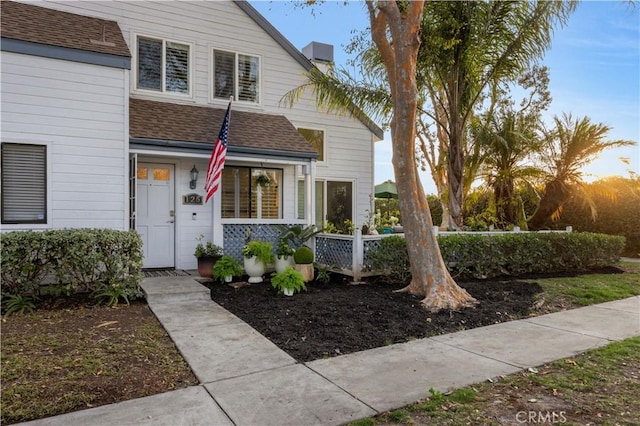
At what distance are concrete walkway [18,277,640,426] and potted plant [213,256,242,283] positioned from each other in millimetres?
1920

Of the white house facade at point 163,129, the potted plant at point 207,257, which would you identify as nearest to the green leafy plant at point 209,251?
the potted plant at point 207,257

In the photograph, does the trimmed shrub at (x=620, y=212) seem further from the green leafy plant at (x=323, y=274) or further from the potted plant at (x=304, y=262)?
the potted plant at (x=304, y=262)

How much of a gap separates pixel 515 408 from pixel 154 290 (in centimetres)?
565

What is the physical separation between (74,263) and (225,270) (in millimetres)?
2807

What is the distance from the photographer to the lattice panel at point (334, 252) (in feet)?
28.6

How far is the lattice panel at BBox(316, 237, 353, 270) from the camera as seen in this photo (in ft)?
28.6

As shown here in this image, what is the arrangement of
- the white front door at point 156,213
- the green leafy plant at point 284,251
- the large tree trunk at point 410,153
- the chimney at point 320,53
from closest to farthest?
the large tree trunk at point 410,153 → the green leafy plant at point 284,251 → the white front door at point 156,213 → the chimney at point 320,53

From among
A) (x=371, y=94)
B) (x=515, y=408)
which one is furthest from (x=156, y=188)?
(x=515, y=408)

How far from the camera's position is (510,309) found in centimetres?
642

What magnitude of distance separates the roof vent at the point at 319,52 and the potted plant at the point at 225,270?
8416 mm

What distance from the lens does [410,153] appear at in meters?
6.88

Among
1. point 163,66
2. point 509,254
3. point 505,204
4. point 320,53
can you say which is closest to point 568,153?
point 505,204

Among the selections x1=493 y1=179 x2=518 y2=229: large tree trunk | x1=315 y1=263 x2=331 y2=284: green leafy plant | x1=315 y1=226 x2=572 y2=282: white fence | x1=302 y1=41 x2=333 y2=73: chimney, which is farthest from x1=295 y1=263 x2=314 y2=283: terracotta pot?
x1=302 y1=41 x2=333 y2=73: chimney

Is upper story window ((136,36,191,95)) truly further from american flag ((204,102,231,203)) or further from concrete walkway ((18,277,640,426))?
concrete walkway ((18,277,640,426))
